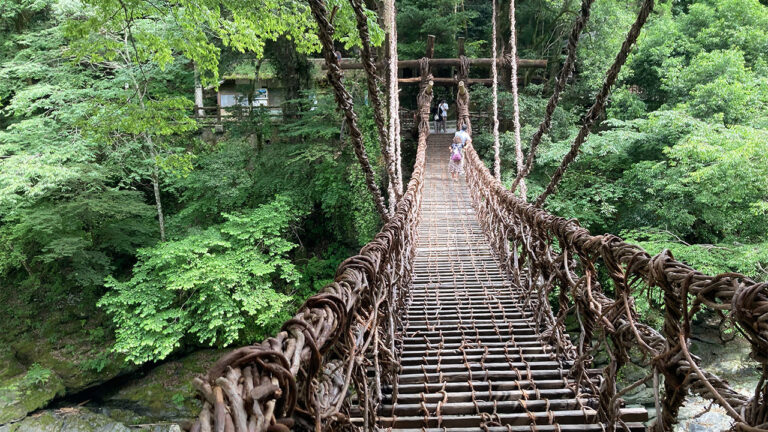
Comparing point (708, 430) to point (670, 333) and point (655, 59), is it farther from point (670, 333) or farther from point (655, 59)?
point (655, 59)

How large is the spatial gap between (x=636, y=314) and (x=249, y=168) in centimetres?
799

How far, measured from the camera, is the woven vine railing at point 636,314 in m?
0.77

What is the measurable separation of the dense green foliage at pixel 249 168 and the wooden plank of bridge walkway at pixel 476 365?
2.55m

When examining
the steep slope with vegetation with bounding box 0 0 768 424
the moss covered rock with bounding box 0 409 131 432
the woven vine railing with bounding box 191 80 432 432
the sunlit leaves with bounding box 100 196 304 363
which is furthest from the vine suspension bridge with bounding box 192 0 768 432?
the moss covered rock with bounding box 0 409 131 432

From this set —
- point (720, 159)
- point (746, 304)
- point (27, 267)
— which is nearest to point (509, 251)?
point (746, 304)

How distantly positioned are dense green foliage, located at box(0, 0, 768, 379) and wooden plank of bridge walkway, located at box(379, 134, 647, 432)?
2.55 meters

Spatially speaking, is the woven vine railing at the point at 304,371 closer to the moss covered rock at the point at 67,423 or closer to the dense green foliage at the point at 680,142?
the dense green foliage at the point at 680,142

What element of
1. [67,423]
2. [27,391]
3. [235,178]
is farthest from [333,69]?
[27,391]

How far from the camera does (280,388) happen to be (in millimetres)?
604

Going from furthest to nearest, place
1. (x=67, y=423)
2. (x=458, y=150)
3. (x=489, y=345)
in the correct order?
(x=458, y=150) < (x=67, y=423) < (x=489, y=345)

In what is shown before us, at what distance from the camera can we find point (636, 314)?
1.25 meters

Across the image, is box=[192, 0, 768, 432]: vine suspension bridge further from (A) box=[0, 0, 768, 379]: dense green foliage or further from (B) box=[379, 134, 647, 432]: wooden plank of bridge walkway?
(A) box=[0, 0, 768, 379]: dense green foliage

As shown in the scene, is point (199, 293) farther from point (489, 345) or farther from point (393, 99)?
point (489, 345)

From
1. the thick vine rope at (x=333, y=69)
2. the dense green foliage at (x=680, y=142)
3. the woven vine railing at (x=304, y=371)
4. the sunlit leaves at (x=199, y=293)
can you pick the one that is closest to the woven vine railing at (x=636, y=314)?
the woven vine railing at (x=304, y=371)
